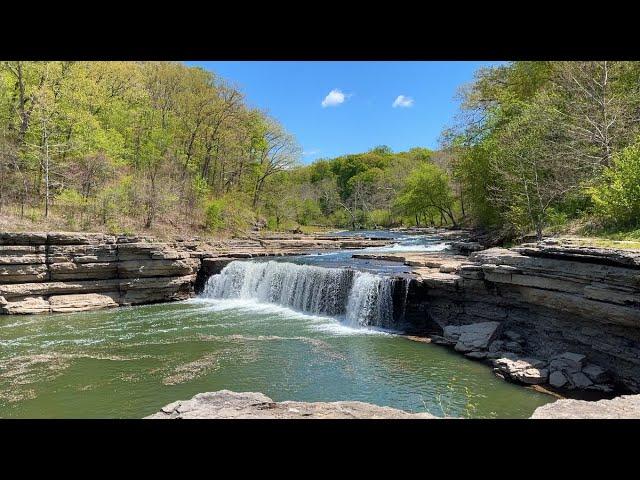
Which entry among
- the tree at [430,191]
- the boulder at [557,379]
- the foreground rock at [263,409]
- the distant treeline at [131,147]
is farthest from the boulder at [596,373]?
the tree at [430,191]

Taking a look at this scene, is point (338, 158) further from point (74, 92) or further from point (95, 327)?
point (95, 327)

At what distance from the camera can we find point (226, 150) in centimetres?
3300

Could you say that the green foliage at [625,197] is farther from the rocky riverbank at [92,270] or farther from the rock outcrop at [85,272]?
the rock outcrop at [85,272]

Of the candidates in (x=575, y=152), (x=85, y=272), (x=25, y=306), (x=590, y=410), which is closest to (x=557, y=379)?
(x=590, y=410)

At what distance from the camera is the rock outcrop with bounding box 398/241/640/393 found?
8961mm

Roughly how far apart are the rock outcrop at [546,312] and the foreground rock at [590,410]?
11.9 feet

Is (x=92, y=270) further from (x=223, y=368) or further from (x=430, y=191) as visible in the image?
(x=430, y=191)

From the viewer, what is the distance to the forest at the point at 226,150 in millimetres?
16156

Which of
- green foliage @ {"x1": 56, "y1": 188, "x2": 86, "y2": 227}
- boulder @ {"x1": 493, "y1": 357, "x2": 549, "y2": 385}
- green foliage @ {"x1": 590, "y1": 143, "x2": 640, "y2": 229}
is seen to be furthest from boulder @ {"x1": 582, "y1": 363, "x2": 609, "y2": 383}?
green foliage @ {"x1": 56, "y1": 188, "x2": 86, "y2": 227}

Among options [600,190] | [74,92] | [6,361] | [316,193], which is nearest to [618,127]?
[600,190]

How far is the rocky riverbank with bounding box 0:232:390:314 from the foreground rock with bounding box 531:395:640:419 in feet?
51.8

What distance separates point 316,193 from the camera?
62188 millimetres

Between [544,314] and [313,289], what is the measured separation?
8.04 metres
